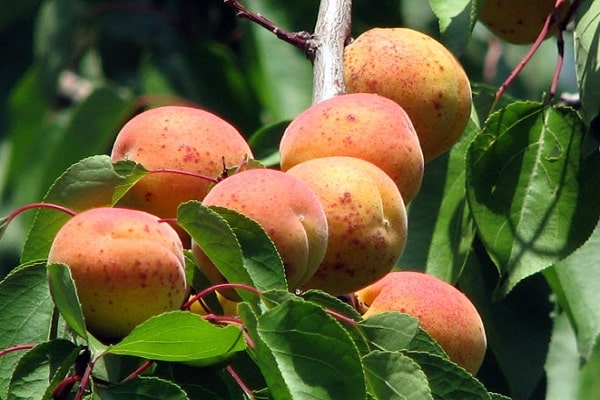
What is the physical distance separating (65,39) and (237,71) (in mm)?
341

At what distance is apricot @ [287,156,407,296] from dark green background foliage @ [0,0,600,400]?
6 centimetres

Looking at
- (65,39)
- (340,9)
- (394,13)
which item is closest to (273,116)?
(394,13)

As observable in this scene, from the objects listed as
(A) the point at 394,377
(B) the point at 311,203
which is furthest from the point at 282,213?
(A) the point at 394,377

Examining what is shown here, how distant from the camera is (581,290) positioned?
127cm

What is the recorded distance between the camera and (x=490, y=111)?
1.29m

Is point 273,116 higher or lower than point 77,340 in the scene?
lower

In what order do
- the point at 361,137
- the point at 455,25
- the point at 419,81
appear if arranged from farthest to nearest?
the point at 455,25 → the point at 419,81 → the point at 361,137

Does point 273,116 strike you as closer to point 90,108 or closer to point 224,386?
point 90,108

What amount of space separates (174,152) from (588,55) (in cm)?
41

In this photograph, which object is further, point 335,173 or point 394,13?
point 394,13

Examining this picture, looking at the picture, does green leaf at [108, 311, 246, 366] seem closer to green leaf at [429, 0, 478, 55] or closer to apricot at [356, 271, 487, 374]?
apricot at [356, 271, 487, 374]

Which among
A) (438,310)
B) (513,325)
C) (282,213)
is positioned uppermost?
(282,213)

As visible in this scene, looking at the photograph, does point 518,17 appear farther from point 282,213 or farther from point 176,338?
point 176,338

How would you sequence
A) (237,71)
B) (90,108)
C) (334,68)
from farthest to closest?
(237,71), (90,108), (334,68)
